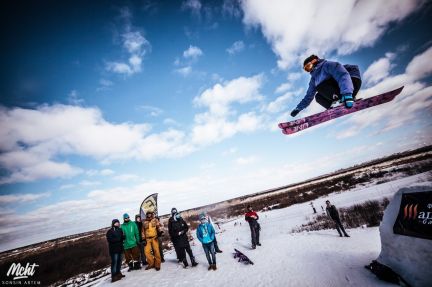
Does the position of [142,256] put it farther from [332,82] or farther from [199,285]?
[332,82]

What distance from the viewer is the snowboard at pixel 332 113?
6.27 metres

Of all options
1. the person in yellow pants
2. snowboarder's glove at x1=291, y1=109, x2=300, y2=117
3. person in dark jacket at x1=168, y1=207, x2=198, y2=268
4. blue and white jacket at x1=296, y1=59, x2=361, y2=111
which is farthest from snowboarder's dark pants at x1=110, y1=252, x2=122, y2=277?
blue and white jacket at x1=296, y1=59, x2=361, y2=111

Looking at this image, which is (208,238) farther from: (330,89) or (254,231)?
(330,89)

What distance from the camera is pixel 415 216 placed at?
13.8 feet

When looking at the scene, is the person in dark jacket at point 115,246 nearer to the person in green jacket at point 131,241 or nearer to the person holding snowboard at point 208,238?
the person in green jacket at point 131,241

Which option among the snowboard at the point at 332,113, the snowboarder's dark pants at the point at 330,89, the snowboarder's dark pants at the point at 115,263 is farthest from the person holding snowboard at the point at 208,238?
the snowboarder's dark pants at the point at 330,89

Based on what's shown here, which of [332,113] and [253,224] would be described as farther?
[253,224]

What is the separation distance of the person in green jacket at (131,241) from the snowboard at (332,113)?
24.3 feet

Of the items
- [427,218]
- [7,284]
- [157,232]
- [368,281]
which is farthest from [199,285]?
[7,284]

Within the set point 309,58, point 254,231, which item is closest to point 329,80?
point 309,58

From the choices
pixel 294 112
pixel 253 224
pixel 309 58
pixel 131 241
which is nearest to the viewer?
pixel 309 58

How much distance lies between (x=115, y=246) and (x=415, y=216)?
358 inches

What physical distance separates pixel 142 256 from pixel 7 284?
12.4m

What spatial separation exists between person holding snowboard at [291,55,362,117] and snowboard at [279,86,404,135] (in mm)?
1222
